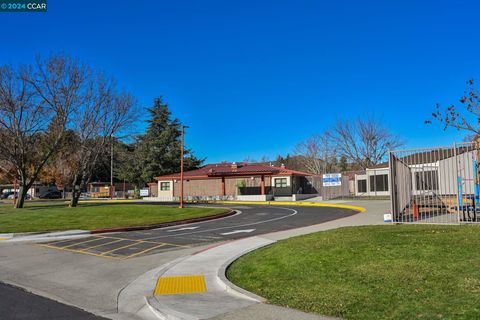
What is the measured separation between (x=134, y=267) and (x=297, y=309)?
18.2 ft

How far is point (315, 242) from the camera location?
10.1 m

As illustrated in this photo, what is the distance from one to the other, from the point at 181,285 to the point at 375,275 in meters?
3.53

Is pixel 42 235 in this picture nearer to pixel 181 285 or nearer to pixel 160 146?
pixel 181 285

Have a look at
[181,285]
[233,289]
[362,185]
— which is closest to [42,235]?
[181,285]

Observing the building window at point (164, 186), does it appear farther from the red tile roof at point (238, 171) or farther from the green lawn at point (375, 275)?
the green lawn at point (375, 275)

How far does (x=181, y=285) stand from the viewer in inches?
296

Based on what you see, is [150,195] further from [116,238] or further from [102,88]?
[116,238]

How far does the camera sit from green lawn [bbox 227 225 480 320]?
5159mm

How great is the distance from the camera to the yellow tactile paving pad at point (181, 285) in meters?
7.09

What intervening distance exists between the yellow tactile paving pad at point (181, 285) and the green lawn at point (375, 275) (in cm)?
71

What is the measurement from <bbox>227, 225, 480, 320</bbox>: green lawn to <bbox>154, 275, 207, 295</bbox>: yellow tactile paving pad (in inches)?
27.9

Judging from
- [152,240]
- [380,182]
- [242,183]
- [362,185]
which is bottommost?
[152,240]

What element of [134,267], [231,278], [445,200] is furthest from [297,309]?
[445,200]

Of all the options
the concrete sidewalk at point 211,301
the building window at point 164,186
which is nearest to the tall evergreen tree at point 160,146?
the building window at point 164,186
